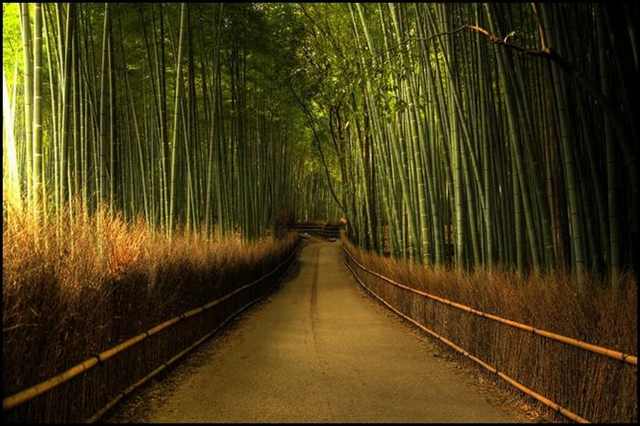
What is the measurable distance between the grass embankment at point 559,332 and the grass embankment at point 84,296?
2501 millimetres

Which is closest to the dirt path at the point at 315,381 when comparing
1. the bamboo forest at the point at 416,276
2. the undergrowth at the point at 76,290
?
the bamboo forest at the point at 416,276

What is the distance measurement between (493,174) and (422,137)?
1526 millimetres

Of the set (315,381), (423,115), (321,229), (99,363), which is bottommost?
(315,381)

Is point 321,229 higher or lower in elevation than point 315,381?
higher

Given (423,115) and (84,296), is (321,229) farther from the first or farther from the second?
(84,296)

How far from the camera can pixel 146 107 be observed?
11352 millimetres

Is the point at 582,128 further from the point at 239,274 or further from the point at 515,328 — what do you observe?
the point at 239,274

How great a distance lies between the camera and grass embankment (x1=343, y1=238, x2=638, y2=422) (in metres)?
2.62

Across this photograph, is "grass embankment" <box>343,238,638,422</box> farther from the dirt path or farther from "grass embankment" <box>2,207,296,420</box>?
"grass embankment" <box>2,207,296,420</box>

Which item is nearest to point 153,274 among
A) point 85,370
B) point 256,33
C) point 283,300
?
point 85,370

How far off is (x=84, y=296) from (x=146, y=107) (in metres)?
8.98

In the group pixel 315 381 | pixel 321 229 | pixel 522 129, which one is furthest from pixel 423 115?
pixel 321 229

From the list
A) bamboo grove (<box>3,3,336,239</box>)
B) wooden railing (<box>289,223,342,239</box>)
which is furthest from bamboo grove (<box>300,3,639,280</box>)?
wooden railing (<box>289,223,342,239</box>)

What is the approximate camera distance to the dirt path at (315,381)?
126 inches
